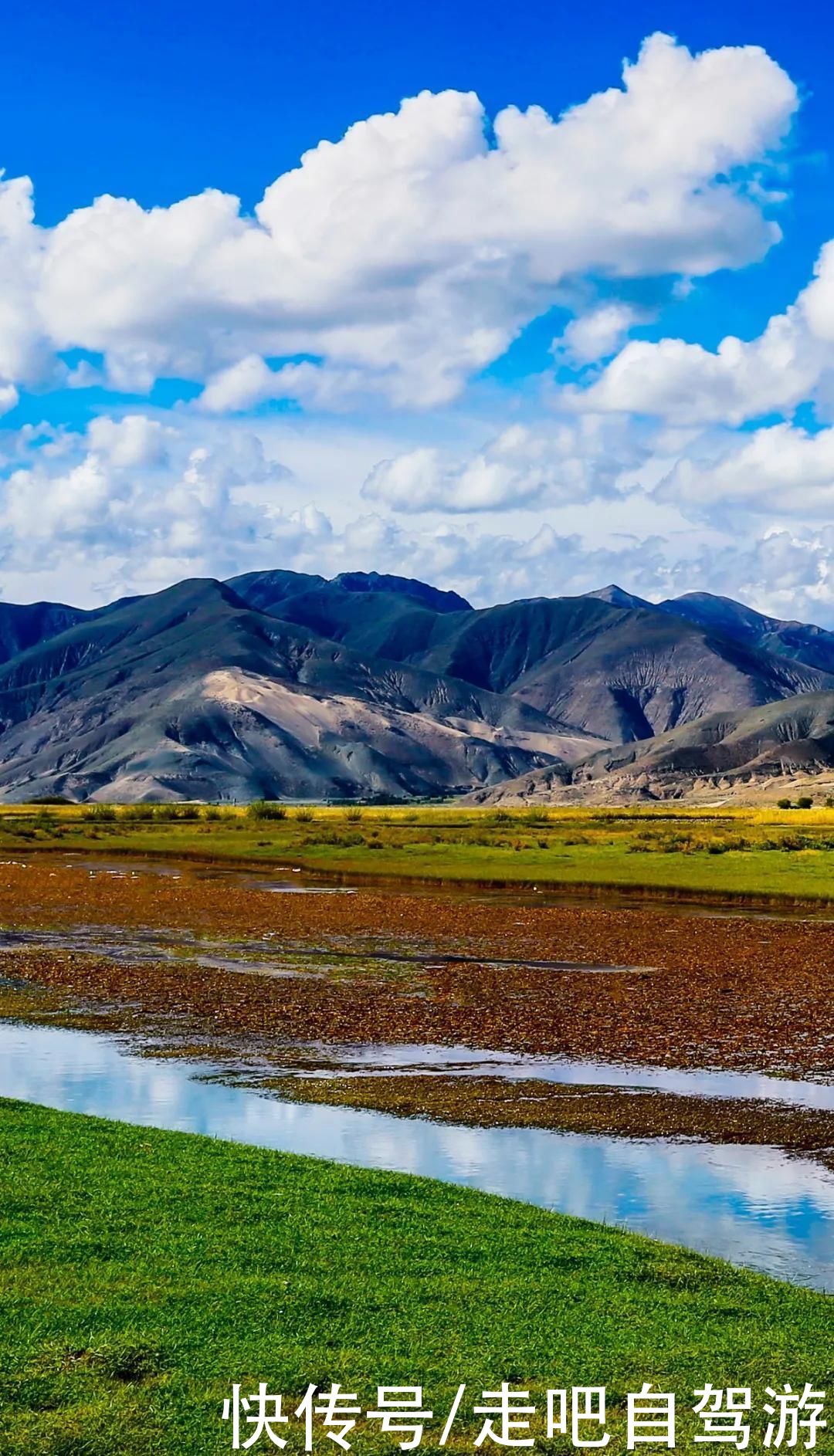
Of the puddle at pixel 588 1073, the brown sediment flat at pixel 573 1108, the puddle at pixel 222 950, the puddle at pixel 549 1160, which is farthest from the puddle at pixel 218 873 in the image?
the puddle at pixel 549 1160

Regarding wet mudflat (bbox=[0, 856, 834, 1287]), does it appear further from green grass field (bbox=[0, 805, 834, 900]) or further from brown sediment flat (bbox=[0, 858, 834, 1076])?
green grass field (bbox=[0, 805, 834, 900])

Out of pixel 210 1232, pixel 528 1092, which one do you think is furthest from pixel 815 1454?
pixel 528 1092

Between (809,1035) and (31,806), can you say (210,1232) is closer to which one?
Result: (809,1035)

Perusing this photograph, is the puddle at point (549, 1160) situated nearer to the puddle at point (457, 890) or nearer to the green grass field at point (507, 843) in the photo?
the puddle at point (457, 890)

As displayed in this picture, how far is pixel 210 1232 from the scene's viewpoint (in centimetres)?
1316

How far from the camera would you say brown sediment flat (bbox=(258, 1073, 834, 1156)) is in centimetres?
2022

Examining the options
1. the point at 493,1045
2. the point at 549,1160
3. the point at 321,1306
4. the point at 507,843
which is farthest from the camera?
the point at 507,843

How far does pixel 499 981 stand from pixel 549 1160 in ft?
58.3

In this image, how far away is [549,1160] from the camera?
60.2 feet

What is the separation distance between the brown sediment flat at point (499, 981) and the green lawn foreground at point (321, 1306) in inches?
504

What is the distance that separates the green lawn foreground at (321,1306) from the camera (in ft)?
31.1

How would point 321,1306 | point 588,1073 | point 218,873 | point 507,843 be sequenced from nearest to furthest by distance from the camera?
point 321,1306 → point 588,1073 → point 218,873 → point 507,843

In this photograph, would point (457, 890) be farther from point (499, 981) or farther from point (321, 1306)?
point (321, 1306)

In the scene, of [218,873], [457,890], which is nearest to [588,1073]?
[457,890]
